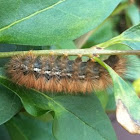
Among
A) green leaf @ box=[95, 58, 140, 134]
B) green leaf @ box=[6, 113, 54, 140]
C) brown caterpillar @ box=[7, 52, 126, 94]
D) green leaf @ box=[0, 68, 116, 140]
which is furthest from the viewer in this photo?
green leaf @ box=[6, 113, 54, 140]

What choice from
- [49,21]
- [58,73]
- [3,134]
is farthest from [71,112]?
[3,134]

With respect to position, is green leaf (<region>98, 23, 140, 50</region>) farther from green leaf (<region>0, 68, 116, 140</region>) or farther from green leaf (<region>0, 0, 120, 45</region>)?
green leaf (<region>0, 68, 116, 140</region>)

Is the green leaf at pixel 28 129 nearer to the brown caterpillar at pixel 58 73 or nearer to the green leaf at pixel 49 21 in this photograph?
the brown caterpillar at pixel 58 73

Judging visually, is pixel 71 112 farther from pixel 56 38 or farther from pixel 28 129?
pixel 28 129

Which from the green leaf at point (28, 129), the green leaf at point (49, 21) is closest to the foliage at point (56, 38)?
the green leaf at point (49, 21)

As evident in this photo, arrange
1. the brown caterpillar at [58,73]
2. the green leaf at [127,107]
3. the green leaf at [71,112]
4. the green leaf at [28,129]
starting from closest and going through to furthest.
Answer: the green leaf at [127,107], the green leaf at [71,112], the brown caterpillar at [58,73], the green leaf at [28,129]

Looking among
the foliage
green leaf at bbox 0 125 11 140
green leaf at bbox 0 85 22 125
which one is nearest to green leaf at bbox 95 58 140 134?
the foliage
